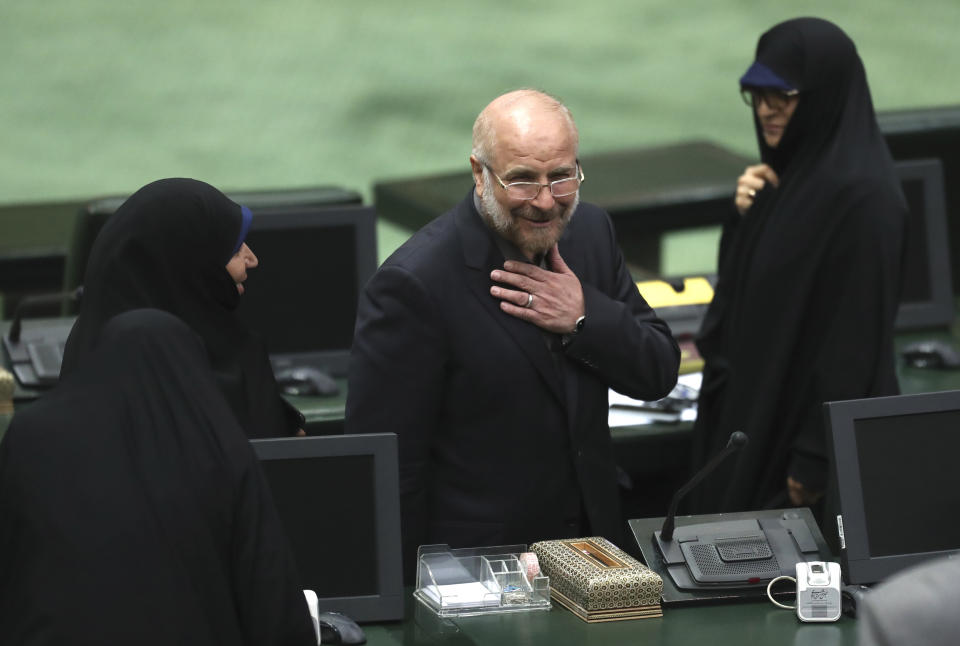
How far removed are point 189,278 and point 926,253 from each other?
2.74 meters

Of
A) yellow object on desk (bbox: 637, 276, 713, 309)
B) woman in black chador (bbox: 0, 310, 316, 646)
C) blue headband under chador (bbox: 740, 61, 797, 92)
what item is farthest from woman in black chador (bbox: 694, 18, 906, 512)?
woman in black chador (bbox: 0, 310, 316, 646)

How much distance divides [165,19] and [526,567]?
9.18 meters

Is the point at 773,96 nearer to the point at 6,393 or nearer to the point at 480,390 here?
the point at 480,390

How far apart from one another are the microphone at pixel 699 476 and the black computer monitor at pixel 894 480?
0.68 feet

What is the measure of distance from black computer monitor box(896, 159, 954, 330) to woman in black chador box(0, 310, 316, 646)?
3.23 metres

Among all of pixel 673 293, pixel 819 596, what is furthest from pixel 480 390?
pixel 673 293

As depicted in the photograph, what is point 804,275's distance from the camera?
412cm

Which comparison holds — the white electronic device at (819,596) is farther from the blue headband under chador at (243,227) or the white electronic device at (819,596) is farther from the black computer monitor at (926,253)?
the black computer monitor at (926,253)

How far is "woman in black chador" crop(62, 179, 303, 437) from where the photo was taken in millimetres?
3131

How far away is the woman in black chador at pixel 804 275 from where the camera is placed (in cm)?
403

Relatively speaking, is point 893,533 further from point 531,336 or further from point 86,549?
point 86,549

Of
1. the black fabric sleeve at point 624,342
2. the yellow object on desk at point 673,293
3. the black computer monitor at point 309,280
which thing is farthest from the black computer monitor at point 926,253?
the black fabric sleeve at point 624,342

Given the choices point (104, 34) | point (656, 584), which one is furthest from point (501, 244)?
point (104, 34)

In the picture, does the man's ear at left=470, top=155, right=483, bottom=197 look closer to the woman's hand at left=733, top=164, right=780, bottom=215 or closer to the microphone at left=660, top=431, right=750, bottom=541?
the microphone at left=660, top=431, right=750, bottom=541
